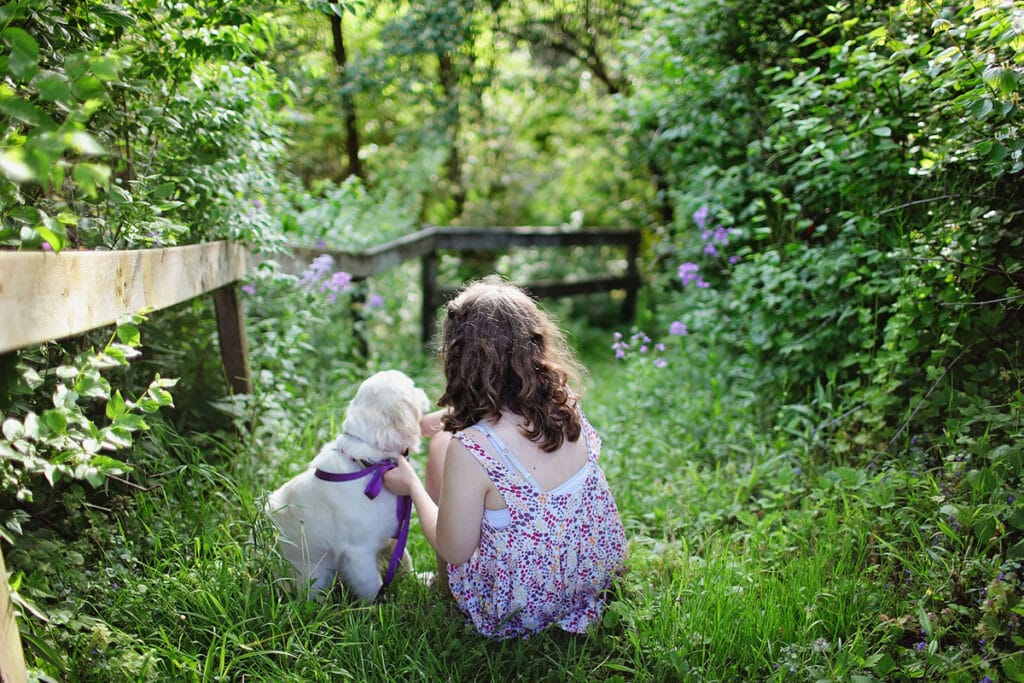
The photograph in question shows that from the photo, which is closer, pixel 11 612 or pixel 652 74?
pixel 11 612

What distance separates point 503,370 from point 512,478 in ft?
1.02

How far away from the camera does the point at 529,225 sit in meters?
8.89

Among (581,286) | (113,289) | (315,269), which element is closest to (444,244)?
(581,286)

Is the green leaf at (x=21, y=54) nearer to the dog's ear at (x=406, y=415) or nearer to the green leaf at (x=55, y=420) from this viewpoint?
the green leaf at (x=55, y=420)

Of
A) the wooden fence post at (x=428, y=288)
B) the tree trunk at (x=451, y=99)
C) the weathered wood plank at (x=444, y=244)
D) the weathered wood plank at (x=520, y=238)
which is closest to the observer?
the weathered wood plank at (x=444, y=244)

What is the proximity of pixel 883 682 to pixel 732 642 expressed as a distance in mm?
386

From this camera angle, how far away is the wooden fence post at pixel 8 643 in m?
1.38

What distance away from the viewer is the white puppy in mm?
2266

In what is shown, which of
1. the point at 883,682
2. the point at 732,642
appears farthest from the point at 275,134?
the point at 883,682

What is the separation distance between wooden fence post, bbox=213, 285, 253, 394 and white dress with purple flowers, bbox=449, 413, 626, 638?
1347 mm

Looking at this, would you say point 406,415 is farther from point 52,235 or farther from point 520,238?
point 520,238

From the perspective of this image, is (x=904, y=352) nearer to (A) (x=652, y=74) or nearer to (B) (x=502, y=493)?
(B) (x=502, y=493)

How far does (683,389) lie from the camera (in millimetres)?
4105

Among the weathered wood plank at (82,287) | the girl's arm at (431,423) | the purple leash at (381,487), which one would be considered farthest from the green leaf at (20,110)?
the girl's arm at (431,423)
